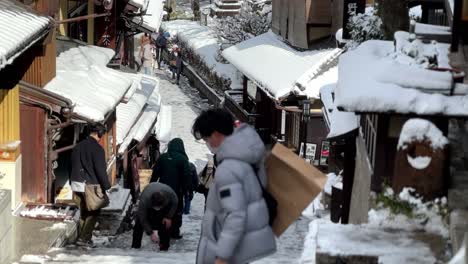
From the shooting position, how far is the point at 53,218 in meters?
12.1

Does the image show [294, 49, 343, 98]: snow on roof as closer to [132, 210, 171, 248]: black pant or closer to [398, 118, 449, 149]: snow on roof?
[132, 210, 171, 248]: black pant

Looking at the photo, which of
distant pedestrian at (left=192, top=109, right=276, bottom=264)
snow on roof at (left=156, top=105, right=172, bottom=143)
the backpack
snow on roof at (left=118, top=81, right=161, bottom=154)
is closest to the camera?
distant pedestrian at (left=192, top=109, right=276, bottom=264)

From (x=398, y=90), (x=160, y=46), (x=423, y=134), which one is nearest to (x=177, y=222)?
(x=398, y=90)

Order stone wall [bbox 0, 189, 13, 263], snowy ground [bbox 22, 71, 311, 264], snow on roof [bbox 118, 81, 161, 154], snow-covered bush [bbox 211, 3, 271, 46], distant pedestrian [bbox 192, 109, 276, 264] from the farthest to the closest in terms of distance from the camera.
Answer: snow-covered bush [bbox 211, 3, 271, 46], snow on roof [bbox 118, 81, 161, 154], snowy ground [bbox 22, 71, 311, 264], stone wall [bbox 0, 189, 13, 263], distant pedestrian [bbox 192, 109, 276, 264]

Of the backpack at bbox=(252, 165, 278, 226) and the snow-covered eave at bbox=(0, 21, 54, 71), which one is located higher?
the backpack at bbox=(252, 165, 278, 226)

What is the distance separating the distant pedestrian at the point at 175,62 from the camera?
42503 mm

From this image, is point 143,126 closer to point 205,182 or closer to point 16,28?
point 205,182

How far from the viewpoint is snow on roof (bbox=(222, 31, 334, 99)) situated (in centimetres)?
2347

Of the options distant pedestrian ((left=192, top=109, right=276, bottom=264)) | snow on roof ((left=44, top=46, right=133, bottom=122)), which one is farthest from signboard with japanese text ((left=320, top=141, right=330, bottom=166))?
distant pedestrian ((left=192, top=109, right=276, bottom=264))

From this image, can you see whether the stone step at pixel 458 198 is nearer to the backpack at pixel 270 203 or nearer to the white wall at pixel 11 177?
the backpack at pixel 270 203

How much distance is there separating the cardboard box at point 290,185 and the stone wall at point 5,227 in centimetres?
473

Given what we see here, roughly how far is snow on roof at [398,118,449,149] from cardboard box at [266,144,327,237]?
951mm

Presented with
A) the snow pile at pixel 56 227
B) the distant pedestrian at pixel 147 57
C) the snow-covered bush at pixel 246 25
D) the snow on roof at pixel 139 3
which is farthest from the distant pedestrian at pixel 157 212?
the distant pedestrian at pixel 147 57

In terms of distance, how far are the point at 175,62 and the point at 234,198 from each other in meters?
38.9
